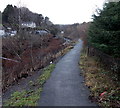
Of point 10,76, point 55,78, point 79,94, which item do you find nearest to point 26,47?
point 10,76

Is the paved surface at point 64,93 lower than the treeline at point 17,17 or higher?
lower

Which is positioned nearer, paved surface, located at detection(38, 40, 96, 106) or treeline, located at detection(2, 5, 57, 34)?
paved surface, located at detection(38, 40, 96, 106)

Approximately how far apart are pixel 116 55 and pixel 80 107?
5.79 meters

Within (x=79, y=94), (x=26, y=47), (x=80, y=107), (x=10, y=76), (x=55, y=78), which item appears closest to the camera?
(x=80, y=107)

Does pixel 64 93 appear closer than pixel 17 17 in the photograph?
Yes

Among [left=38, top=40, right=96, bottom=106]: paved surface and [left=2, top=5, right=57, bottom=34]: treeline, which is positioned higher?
[left=2, top=5, right=57, bottom=34]: treeline

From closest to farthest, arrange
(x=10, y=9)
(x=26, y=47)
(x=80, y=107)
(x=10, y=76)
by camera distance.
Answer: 1. (x=80, y=107)
2. (x=10, y=76)
3. (x=26, y=47)
4. (x=10, y=9)

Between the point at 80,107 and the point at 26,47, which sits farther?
the point at 26,47

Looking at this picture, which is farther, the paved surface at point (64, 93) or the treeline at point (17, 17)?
the treeline at point (17, 17)

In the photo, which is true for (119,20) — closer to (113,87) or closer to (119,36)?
(119,36)

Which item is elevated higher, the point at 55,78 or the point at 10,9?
the point at 10,9

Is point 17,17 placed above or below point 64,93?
above

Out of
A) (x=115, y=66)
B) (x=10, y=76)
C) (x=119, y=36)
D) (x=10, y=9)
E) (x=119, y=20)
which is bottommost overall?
(x=10, y=76)

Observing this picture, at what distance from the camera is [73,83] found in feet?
38.6
